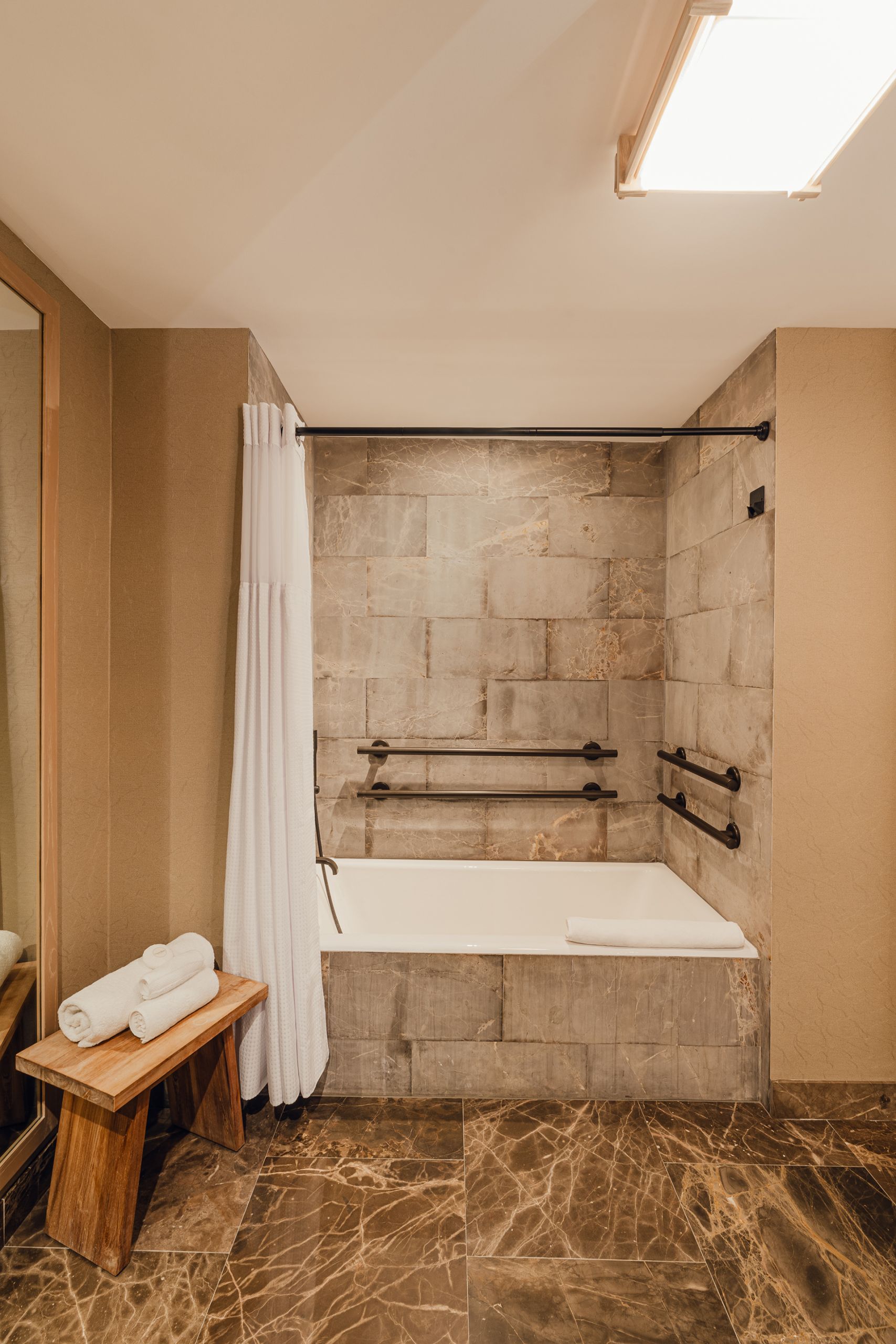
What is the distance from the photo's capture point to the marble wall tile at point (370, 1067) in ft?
6.97

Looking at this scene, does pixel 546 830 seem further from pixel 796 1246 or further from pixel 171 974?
pixel 171 974

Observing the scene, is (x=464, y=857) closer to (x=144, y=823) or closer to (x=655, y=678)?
(x=655, y=678)

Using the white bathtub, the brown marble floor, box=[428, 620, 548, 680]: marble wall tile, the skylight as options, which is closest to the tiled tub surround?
box=[428, 620, 548, 680]: marble wall tile

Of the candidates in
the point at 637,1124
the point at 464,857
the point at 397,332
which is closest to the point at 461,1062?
the point at 637,1124

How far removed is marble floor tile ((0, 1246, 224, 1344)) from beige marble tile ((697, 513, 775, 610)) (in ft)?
7.83

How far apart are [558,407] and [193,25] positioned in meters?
1.88

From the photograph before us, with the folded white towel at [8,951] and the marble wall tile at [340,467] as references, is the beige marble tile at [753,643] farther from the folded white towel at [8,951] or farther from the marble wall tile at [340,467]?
the folded white towel at [8,951]

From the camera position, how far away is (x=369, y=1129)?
199 cm

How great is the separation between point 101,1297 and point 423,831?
1853 millimetres

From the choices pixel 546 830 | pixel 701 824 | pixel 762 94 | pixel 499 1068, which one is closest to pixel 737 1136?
pixel 499 1068

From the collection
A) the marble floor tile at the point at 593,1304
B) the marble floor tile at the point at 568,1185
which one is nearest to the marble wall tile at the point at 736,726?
the marble floor tile at the point at 568,1185

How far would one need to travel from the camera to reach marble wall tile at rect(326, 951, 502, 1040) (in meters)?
2.10

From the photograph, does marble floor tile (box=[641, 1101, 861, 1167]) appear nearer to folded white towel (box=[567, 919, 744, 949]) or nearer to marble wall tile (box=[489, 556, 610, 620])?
folded white towel (box=[567, 919, 744, 949])

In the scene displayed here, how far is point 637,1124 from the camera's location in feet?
6.66
